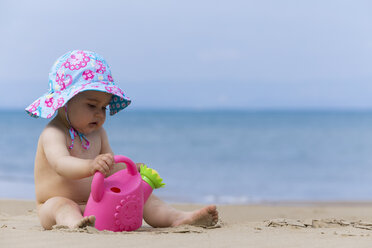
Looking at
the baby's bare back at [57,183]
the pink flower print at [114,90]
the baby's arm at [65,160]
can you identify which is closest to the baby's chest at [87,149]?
the baby's bare back at [57,183]

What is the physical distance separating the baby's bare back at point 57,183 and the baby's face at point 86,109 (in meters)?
0.13

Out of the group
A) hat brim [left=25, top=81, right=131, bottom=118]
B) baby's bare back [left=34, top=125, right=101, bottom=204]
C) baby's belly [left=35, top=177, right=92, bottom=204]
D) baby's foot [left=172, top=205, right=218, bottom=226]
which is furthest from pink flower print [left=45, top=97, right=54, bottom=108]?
baby's foot [left=172, top=205, right=218, bottom=226]

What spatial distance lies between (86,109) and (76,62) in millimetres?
303

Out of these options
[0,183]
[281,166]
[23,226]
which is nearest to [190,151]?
[281,166]

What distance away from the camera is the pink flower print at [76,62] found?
319cm

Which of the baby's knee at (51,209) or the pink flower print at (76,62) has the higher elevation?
the pink flower print at (76,62)

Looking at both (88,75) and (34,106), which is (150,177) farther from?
(34,106)

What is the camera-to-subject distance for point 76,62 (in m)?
3.20

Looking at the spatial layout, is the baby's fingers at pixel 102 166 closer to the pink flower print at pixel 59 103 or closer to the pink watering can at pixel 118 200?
the pink watering can at pixel 118 200

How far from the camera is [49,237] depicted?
255 centimetres

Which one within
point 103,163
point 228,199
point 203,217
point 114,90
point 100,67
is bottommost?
point 203,217

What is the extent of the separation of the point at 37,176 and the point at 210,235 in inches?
45.3

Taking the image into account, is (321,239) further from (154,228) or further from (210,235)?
(154,228)

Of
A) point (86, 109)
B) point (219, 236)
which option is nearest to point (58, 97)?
point (86, 109)
